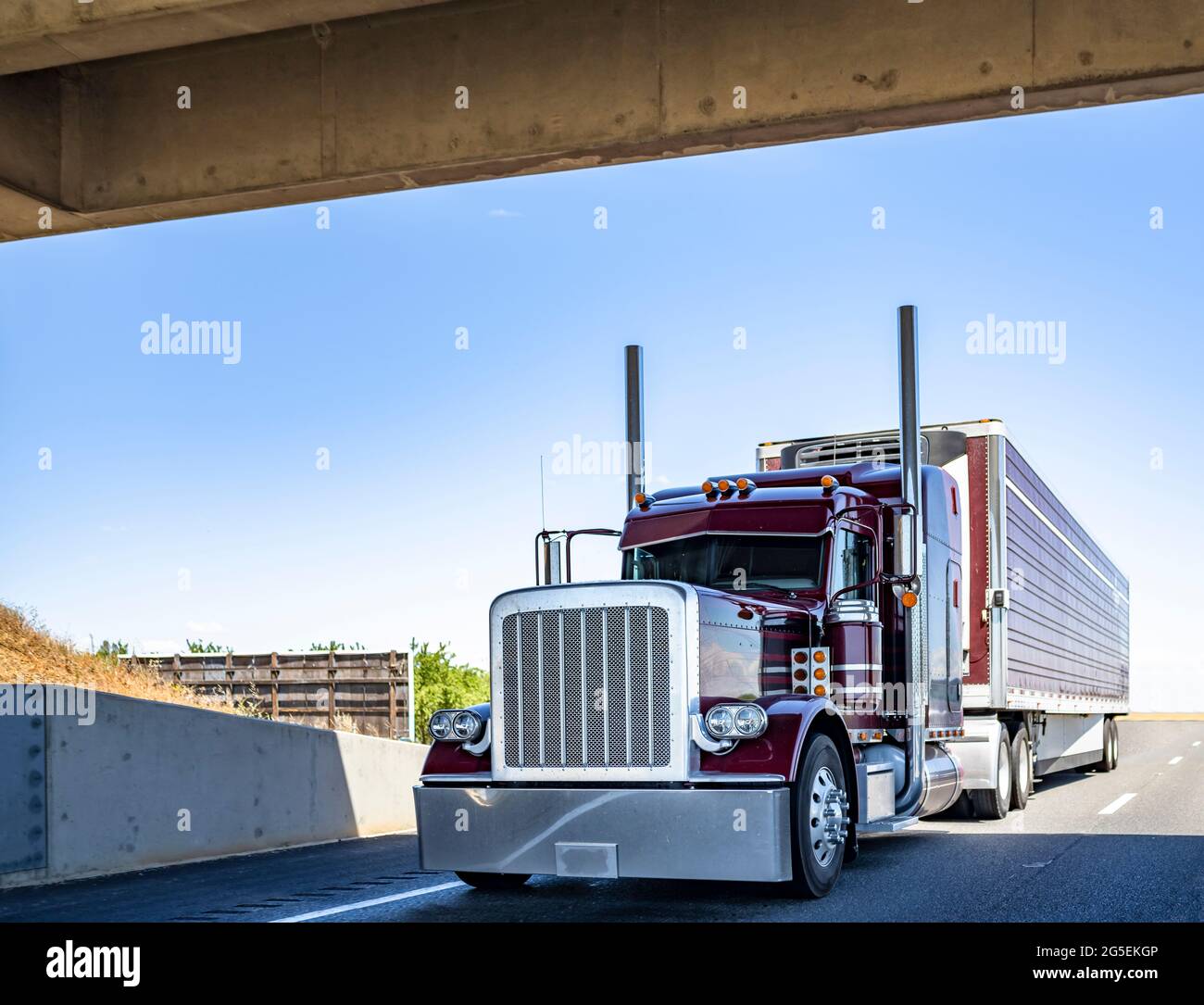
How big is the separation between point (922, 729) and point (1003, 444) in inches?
189

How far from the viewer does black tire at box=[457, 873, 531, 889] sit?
31.2 feet

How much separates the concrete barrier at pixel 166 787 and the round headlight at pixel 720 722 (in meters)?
5.09

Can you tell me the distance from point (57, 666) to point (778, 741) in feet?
42.3

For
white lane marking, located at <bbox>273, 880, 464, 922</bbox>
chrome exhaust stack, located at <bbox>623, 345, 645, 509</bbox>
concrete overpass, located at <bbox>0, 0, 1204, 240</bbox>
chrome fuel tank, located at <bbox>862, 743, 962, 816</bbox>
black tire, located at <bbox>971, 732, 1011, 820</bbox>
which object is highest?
concrete overpass, located at <bbox>0, 0, 1204, 240</bbox>

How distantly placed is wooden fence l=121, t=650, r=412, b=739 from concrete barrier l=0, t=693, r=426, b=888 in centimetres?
943

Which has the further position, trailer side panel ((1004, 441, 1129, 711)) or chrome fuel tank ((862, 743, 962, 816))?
trailer side panel ((1004, 441, 1129, 711))

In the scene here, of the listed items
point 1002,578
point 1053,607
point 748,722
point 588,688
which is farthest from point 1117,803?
point 588,688

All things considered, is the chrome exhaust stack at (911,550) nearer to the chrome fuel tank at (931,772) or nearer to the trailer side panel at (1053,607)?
the chrome fuel tank at (931,772)

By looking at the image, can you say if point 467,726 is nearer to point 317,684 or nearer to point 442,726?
point 442,726

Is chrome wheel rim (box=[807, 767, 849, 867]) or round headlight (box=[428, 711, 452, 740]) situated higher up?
round headlight (box=[428, 711, 452, 740])

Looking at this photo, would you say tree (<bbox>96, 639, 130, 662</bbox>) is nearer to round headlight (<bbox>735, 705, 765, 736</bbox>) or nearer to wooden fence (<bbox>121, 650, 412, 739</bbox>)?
wooden fence (<bbox>121, 650, 412, 739</bbox>)

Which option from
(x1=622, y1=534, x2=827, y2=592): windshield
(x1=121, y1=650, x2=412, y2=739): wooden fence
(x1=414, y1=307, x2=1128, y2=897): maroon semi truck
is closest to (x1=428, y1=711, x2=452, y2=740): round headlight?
(x1=414, y1=307, x2=1128, y2=897): maroon semi truck

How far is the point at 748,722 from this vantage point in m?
8.40
